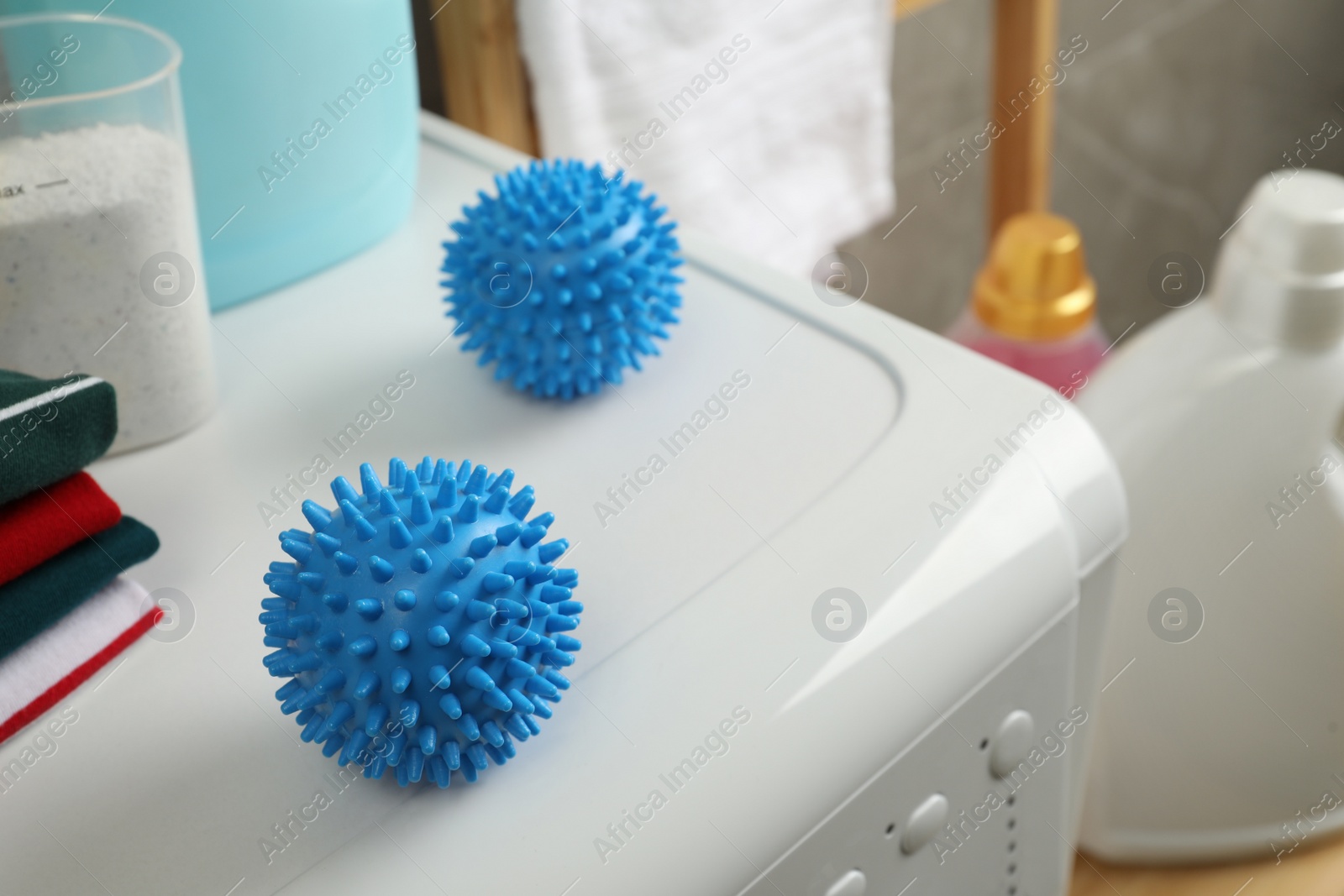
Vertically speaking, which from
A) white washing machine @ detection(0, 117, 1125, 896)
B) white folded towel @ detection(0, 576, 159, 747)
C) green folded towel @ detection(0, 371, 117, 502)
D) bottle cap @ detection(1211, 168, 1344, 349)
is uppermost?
green folded towel @ detection(0, 371, 117, 502)

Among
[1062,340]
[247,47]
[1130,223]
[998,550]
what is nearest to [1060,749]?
[998,550]

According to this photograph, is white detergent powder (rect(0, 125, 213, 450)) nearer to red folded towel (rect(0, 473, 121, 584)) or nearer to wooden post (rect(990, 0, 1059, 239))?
red folded towel (rect(0, 473, 121, 584))

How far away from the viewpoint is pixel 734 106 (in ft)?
2.92

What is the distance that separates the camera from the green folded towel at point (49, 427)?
39 cm

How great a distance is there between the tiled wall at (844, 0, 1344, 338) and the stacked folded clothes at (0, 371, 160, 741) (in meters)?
0.91

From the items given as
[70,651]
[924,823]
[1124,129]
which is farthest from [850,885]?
[1124,129]

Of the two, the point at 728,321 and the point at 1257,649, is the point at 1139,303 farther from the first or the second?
the point at 728,321

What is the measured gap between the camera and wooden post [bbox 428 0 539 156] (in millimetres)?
745

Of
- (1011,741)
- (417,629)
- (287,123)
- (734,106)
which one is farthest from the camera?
(734,106)

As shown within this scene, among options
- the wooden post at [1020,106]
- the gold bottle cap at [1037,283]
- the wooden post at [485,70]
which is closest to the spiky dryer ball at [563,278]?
the wooden post at [485,70]

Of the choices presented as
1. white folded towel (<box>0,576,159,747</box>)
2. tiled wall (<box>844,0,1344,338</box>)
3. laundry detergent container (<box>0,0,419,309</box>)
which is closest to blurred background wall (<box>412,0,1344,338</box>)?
tiled wall (<box>844,0,1344,338</box>)

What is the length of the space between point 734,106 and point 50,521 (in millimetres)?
613

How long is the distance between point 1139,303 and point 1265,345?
97 cm

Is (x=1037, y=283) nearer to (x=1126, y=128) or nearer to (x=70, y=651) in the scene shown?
(x=1126, y=128)
